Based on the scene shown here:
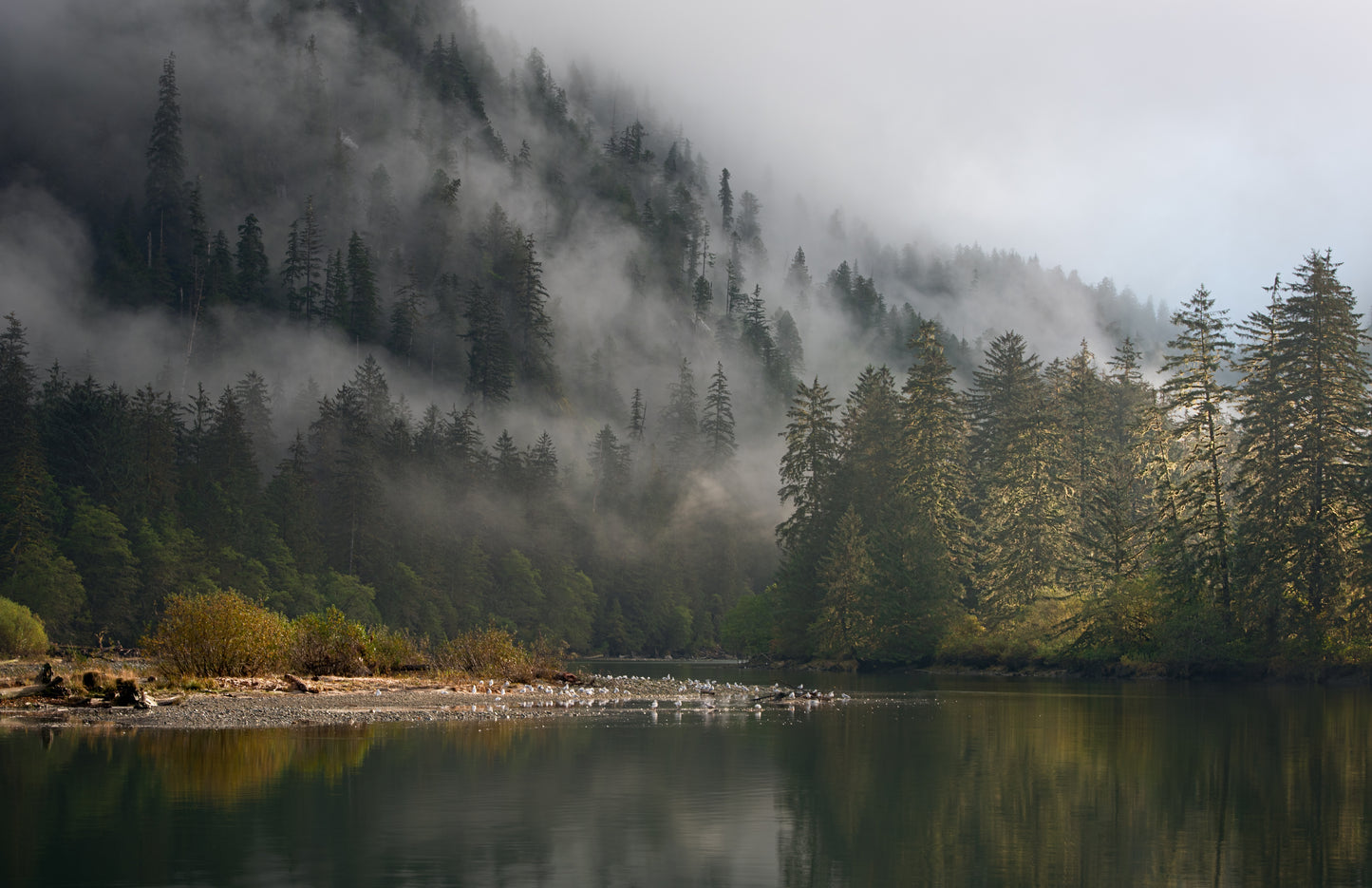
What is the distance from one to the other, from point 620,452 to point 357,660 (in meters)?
125

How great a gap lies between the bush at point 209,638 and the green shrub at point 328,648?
9.09 feet

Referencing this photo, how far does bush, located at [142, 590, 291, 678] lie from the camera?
32719mm

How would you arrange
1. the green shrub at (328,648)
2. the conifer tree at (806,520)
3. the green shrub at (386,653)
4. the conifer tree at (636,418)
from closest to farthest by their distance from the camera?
the green shrub at (328,648) → the green shrub at (386,653) → the conifer tree at (806,520) → the conifer tree at (636,418)

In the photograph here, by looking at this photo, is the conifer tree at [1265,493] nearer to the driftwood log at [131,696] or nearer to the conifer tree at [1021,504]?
the conifer tree at [1021,504]

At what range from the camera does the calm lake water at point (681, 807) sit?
11273 millimetres

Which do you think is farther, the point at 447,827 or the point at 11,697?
the point at 11,697

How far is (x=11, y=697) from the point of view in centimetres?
2848

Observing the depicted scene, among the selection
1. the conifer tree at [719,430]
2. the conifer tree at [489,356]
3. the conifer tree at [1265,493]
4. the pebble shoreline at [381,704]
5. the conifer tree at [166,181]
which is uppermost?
the conifer tree at [166,181]

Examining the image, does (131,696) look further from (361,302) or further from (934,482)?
(361,302)

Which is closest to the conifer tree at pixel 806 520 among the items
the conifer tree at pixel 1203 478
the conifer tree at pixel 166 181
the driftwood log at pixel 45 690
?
the conifer tree at pixel 1203 478

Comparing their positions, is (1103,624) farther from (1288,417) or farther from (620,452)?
(620,452)

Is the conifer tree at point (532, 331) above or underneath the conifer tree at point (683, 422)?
above

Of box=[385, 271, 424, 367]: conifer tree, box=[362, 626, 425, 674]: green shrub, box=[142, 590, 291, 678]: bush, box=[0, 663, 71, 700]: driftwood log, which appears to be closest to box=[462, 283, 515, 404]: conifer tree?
box=[385, 271, 424, 367]: conifer tree

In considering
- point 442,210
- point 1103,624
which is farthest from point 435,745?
point 442,210
